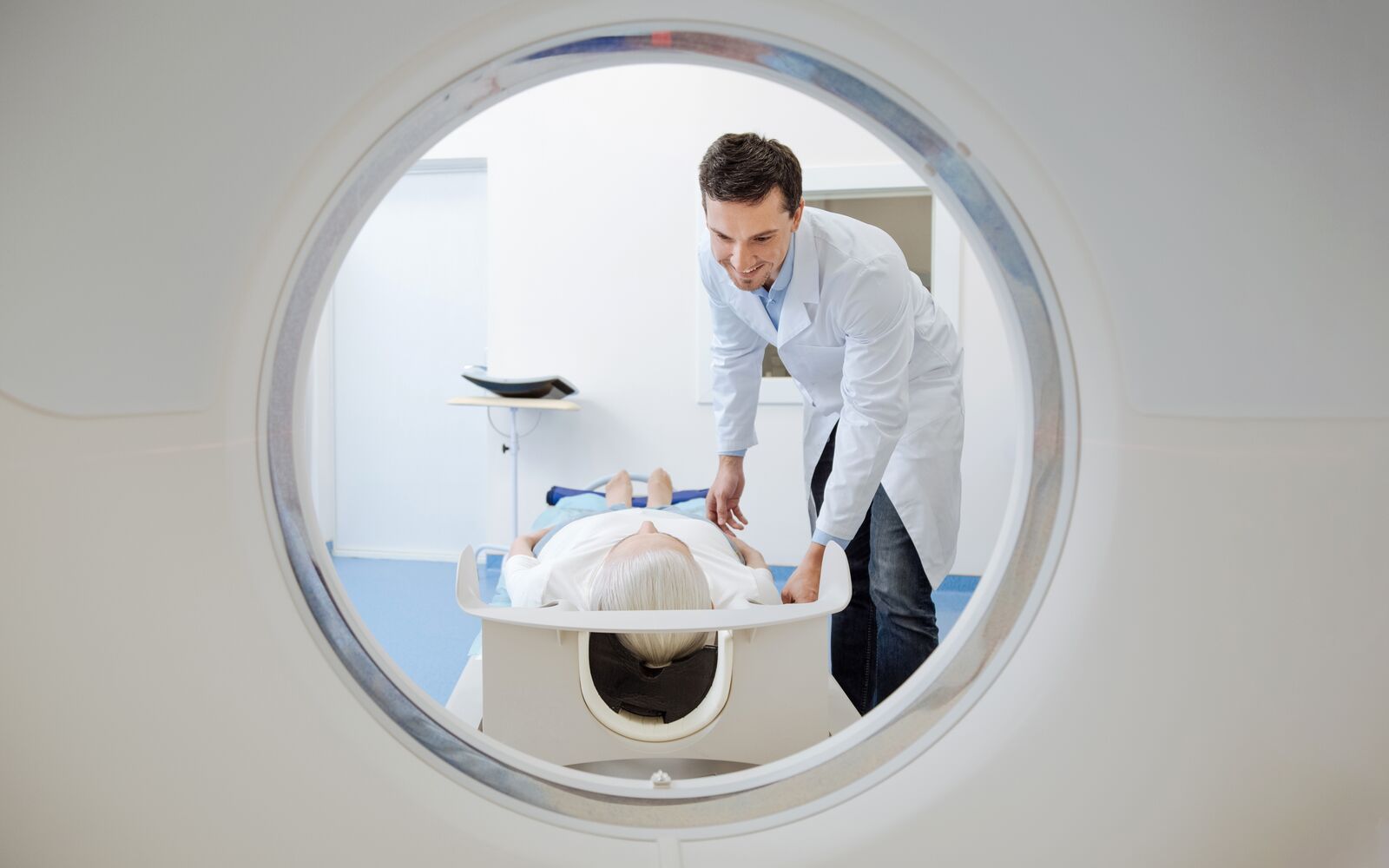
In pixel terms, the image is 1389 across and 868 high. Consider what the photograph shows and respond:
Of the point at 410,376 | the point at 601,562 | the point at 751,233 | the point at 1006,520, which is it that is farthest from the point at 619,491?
the point at 1006,520

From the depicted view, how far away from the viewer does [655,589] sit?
150 centimetres

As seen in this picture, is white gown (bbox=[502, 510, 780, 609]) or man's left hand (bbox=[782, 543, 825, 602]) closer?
man's left hand (bbox=[782, 543, 825, 602])

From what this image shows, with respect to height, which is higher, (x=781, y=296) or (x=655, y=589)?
(x=781, y=296)

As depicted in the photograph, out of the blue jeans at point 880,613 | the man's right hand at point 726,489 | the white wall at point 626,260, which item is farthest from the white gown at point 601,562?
the white wall at point 626,260

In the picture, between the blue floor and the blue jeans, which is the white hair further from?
the blue floor

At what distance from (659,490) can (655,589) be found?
1.18 m

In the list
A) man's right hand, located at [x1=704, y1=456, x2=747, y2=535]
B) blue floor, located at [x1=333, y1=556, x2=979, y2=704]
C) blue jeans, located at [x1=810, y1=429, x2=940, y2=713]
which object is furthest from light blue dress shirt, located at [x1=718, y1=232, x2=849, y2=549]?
blue floor, located at [x1=333, y1=556, x2=979, y2=704]

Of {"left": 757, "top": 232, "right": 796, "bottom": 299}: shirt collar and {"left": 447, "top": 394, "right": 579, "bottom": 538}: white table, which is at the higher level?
{"left": 757, "top": 232, "right": 796, "bottom": 299}: shirt collar

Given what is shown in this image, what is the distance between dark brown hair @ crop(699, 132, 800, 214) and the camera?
138 centimetres

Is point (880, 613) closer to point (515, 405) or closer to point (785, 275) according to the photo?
point (785, 275)

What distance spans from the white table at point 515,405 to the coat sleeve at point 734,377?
4.36 ft

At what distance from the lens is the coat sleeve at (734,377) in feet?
6.10

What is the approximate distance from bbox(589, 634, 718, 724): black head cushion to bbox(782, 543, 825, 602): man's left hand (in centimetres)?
19

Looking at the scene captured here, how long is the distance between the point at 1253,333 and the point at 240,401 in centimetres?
61
